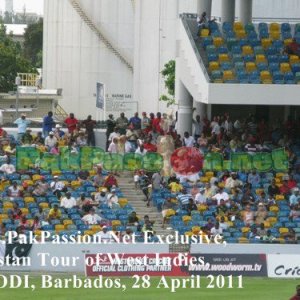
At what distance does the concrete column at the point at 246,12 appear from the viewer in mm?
48528

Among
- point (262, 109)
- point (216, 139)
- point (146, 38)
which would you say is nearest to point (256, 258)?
point (216, 139)

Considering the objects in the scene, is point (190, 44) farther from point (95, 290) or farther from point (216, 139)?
point (95, 290)

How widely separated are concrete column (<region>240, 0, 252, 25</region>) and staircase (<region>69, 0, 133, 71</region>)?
3446 centimetres

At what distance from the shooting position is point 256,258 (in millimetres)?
36969

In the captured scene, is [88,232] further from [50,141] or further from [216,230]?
[50,141]

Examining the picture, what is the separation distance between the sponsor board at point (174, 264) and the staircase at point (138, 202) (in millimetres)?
2691

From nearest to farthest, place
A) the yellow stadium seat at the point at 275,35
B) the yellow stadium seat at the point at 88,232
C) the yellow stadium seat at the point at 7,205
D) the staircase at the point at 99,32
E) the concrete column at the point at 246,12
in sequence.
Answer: the yellow stadium seat at the point at 88,232 < the yellow stadium seat at the point at 7,205 < the yellow stadium seat at the point at 275,35 < the concrete column at the point at 246,12 < the staircase at the point at 99,32

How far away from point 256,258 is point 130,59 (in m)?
47.5

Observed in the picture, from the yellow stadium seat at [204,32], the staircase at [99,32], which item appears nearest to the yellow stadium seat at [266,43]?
the yellow stadium seat at [204,32]

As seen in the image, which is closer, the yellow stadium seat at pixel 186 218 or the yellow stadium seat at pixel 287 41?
the yellow stadium seat at pixel 186 218

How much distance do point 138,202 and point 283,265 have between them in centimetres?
590

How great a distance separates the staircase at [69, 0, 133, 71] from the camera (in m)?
83.1

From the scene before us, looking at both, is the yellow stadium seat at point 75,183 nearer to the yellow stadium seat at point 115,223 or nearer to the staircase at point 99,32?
the yellow stadium seat at point 115,223

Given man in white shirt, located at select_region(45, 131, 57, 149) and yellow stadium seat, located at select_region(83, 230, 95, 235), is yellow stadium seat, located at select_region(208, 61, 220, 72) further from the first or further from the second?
yellow stadium seat, located at select_region(83, 230, 95, 235)
